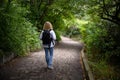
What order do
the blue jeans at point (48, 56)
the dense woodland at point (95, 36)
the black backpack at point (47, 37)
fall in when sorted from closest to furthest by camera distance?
the black backpack at point (47, 37) < the blue jeans at point (48, 56) < the dense woodland at point (95, 36)

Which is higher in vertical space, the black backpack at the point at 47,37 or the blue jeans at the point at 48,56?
the black backpack at the point at 47,37

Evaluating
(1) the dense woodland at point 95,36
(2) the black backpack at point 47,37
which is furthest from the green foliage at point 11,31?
(2) the black backpack at point 47,37

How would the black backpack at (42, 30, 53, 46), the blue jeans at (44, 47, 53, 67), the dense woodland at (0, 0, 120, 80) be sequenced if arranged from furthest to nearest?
the dense woodland at (0, 0, 120, 80) → the blue jeans at (44, 47, 53, 67) → the black backpack at (42, 30, 53, 46)

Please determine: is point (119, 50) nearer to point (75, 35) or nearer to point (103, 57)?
point (103, 57)

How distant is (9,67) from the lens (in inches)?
390

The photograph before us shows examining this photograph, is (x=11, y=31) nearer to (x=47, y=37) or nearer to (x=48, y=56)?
(x=47, y=37)

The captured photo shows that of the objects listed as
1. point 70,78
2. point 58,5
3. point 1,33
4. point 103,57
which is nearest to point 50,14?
point 58,5

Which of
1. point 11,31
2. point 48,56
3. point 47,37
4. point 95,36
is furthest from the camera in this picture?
point 95,36

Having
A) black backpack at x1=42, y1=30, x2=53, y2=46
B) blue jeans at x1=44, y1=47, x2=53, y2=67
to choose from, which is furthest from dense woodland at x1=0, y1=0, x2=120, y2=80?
black backpack at x1=42, y1=30, x2=53, y2=46

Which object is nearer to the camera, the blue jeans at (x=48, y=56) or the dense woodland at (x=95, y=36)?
the blue jeans at (x=48, y=56)

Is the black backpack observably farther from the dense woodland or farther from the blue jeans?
the dense woodland

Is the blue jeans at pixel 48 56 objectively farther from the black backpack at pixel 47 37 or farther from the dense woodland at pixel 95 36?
the dense woodland at pixel 95 36

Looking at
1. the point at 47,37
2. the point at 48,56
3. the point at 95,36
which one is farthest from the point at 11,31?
the point at 95,36

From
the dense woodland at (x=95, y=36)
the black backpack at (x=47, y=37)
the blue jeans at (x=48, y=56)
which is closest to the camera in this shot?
the black backpack at (x=47, y=37)
